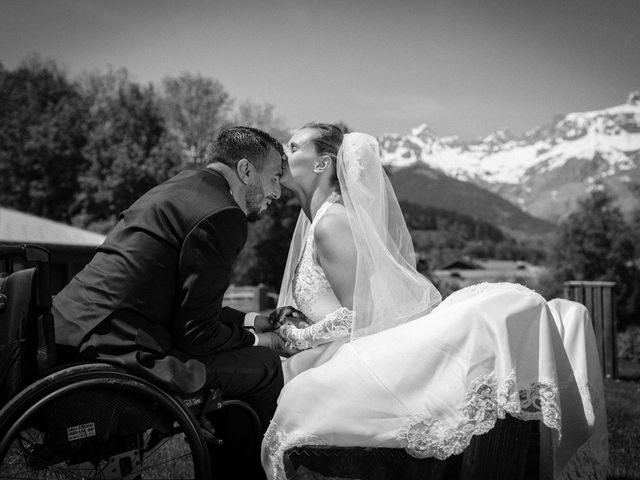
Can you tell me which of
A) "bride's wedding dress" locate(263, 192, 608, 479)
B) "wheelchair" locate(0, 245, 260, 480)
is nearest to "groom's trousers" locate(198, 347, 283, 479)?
"bride's wedding dress" locate(263, 192, 608, 479)

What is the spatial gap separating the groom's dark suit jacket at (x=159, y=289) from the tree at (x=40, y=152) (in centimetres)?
3125

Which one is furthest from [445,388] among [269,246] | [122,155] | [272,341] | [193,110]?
[193,110]

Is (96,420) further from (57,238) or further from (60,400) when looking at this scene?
(57,238)

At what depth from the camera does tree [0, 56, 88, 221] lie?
31406 millimetres

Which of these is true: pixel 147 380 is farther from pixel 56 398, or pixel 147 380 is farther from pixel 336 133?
pixel 336 133

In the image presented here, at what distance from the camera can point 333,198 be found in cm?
373

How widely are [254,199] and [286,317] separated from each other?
88cm

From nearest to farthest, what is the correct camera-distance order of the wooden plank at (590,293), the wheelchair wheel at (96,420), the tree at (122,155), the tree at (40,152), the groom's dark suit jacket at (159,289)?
the wheelchair wheel at (96,420) < the groom's dark suit jacket at (159,289) < the wooden plank at (590,293) < the tree at (122,155) < the tree at (40,152)

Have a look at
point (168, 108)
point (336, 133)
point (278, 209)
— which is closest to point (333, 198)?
point (336, 133)

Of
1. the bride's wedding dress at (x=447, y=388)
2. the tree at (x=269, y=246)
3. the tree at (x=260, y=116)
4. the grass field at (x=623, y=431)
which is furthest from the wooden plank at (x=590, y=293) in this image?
the tree at (x=260, y=116)

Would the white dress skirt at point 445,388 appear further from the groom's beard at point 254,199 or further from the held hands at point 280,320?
the groom's beard at point 254,199

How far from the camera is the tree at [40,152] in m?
31.4

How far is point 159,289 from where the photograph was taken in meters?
2.48

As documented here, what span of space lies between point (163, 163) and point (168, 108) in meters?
A: 5.52
